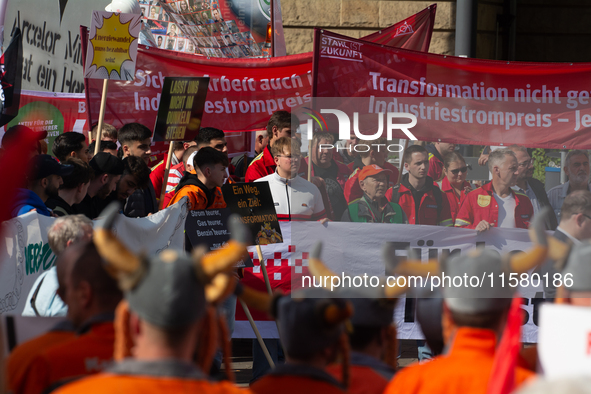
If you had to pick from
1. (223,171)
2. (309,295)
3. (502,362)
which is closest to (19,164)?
(309,295)

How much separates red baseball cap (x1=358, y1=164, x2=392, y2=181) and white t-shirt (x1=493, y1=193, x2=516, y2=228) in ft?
2.52

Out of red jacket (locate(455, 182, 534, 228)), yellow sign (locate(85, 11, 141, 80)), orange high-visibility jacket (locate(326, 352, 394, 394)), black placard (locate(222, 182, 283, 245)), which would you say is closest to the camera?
orange high-visibility jacket (locate(326, 352, 394, 394))

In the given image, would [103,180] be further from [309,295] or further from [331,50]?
[309,295]

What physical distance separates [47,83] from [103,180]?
4269mm

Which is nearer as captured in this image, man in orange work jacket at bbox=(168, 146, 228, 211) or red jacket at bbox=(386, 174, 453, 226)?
red jacket at bbox=(386, 174, 453, 226)

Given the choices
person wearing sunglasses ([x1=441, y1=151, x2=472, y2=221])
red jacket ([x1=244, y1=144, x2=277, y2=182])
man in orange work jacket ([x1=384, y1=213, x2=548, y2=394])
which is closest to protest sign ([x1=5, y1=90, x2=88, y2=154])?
red jacket ([x1=244, y1=144, x2=277, y2=182])

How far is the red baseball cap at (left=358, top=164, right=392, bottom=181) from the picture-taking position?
5.05 meters

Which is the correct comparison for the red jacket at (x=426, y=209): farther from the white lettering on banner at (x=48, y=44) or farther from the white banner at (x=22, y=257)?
the white lettering on banner at (x=48, y=44)

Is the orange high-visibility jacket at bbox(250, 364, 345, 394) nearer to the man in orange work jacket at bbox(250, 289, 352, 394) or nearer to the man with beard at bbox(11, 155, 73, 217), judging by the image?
the man in orange work jacket at bbox(250, 289, 352, 394)

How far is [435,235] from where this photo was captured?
5090mm

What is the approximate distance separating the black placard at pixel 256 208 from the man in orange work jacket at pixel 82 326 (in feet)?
9.96

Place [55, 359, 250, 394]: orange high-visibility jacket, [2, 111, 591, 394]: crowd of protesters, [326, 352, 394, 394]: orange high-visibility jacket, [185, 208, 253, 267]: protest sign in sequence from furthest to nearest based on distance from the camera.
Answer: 1. [185, 208, 253, 267]: protest sign
2. [326, 352, 394, 394]: orange high-visibility jacket
3. [2, 111, 591, 394]: crowd of protesters
4. [55, 359, 250, 394]: orange high-visibility jacket

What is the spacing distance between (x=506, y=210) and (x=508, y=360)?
3.36 meters

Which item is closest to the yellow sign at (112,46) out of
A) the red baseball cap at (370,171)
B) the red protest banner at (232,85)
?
the red protest banner at (232,85)
